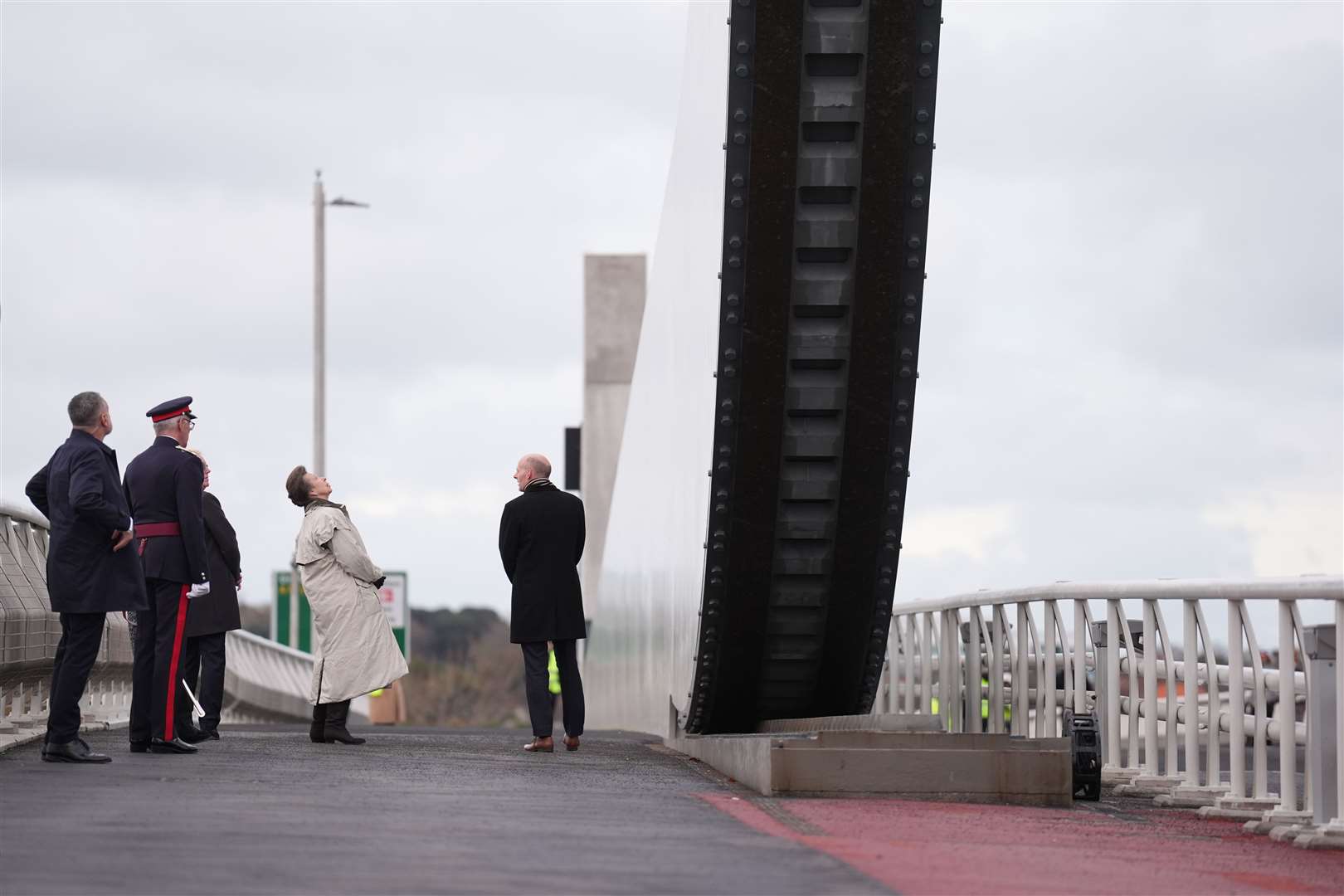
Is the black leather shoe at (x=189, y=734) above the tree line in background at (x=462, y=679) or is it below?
above

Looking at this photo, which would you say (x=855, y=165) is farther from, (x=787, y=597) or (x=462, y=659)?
(x=462, y=659)

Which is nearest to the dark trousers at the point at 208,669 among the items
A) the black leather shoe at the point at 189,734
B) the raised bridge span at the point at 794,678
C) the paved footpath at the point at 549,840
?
the raised bridge span at the point at 794,678

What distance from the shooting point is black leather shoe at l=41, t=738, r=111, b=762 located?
9758 mm

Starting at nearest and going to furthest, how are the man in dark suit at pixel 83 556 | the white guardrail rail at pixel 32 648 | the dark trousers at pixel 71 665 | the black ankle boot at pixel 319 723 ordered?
the man in dark suit at pixel 83 556, the dark trousers at pixel 71 665, the white guardrail rail at pixel 32 648, the black ankle boot at pixel 319 723

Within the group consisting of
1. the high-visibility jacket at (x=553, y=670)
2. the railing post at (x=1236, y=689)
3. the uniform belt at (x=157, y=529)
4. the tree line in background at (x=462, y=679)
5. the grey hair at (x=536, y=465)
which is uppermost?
the grey hair at (x=536, y=465)

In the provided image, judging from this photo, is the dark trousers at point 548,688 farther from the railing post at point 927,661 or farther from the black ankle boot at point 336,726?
the railing post at point 927,661

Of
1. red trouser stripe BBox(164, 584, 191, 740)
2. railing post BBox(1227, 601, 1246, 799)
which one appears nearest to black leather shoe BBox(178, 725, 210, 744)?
red trouser stripe BBox(164, 584, 191, 740)

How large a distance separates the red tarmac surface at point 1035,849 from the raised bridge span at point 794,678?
0.03 m

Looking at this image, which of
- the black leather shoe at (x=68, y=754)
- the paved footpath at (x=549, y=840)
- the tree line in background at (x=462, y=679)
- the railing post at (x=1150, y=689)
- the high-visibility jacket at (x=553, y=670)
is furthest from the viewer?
the tree line in background at (x=462, y=679)

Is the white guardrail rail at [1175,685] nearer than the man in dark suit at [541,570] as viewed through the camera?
Yes

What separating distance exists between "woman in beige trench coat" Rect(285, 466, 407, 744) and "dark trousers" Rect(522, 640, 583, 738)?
0.78 m

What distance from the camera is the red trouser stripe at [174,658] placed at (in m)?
10.4

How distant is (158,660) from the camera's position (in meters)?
10.4

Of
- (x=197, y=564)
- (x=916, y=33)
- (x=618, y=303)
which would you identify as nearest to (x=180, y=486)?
(x=197, y=564)
